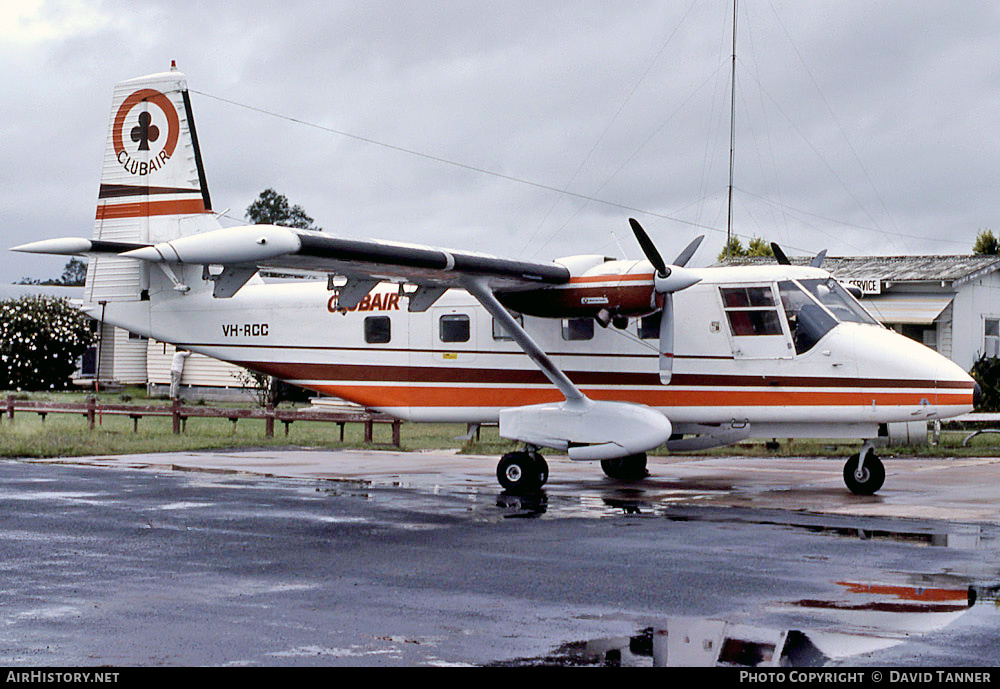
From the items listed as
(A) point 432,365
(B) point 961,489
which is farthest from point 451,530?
(B) point 961,489

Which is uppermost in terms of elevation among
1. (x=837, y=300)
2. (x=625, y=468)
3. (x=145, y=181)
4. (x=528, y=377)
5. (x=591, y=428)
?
(x=145, y=181)

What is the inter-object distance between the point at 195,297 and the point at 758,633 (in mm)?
13292

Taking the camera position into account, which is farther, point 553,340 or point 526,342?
point 553,340

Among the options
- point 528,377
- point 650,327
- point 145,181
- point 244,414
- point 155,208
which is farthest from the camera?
point 244,414

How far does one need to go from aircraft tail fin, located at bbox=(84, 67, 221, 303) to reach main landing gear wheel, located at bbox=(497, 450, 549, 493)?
669 centimetres

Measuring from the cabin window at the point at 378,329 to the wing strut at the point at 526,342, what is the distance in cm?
237

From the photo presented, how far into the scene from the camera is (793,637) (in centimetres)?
700

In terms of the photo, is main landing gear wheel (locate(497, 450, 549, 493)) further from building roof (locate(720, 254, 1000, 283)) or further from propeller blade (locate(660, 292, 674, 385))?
building roof (locate(720, 254, 1000, 283))

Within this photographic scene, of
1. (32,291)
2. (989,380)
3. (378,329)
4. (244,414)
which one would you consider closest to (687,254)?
(378,329)

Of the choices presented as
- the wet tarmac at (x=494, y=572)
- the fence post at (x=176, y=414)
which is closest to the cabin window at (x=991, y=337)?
the wet tarmac at (x=494, y=572)

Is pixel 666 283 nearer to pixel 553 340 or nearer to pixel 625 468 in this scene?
pixel 553 340

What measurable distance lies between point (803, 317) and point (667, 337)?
187cm

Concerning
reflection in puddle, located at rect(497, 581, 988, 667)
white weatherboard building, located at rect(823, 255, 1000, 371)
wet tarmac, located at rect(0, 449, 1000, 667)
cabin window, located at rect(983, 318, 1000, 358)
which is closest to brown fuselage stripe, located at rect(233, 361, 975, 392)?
wet tarmac, located at rect(0, 449, 1000, 667)
